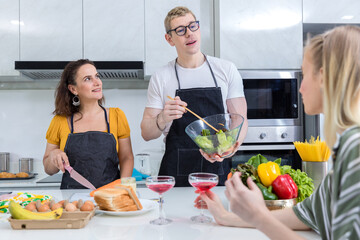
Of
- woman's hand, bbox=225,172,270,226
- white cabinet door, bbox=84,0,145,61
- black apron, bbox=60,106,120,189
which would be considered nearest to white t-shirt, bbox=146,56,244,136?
black apron, bbox=60,106,120,189

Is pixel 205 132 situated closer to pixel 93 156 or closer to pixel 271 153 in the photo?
pixel 93 156

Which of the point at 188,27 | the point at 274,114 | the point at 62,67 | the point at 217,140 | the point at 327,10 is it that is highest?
the point at 327,10

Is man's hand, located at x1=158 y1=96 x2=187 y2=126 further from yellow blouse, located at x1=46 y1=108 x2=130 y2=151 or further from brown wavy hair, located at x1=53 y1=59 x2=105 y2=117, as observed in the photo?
brown wavy hair, located at x1=53 y1=59 x2=105 y2=117

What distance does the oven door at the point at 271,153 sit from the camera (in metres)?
2.91

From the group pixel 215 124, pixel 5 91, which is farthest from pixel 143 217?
pixel 5 91

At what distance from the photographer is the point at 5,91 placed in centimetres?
343

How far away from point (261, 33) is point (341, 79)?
237cm

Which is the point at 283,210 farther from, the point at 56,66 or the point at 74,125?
the point at 56,66

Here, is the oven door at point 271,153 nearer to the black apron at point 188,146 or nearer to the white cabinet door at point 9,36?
the black apron at point 188,146

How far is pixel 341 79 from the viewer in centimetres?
81

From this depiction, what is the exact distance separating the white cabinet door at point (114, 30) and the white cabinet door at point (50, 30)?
0.29ft

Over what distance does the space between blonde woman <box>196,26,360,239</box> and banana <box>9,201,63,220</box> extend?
25.0 inches

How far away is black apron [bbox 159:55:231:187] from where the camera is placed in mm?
2248

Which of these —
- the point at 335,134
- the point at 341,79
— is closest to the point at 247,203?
the point at 335,134
